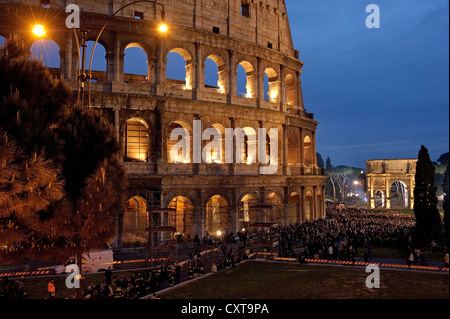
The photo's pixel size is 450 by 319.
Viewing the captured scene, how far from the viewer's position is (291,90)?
124 feet

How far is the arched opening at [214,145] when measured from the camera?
3077cm

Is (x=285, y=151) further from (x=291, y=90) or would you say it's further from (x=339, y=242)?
(x=339, y=242)

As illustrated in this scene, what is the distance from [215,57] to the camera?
31.0m

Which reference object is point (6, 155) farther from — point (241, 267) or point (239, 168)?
point (239, 168)

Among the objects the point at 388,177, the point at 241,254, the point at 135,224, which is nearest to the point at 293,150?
the point at 135,224

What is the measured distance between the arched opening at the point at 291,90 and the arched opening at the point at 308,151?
14.3ft

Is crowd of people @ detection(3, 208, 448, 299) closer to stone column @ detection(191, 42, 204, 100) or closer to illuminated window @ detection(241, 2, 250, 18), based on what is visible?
stone column @ detection(191, 42, 204, 100)

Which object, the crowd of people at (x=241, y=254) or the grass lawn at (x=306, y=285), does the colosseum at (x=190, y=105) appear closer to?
the crowd of people at (x=241, y=254)

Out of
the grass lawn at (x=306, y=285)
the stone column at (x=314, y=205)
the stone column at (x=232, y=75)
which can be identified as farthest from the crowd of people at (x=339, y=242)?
the stone column at (x=232, y=75)

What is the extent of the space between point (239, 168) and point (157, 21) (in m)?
12.9

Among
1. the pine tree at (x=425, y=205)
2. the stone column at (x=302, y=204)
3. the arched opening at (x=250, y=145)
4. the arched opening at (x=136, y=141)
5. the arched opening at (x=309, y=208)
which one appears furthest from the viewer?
the arched opening at (x=309, y=208)

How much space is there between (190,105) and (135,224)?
32.6 feet

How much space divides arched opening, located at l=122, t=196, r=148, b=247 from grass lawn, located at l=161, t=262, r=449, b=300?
10.1m

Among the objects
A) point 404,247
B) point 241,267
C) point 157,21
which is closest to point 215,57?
point 157,21
